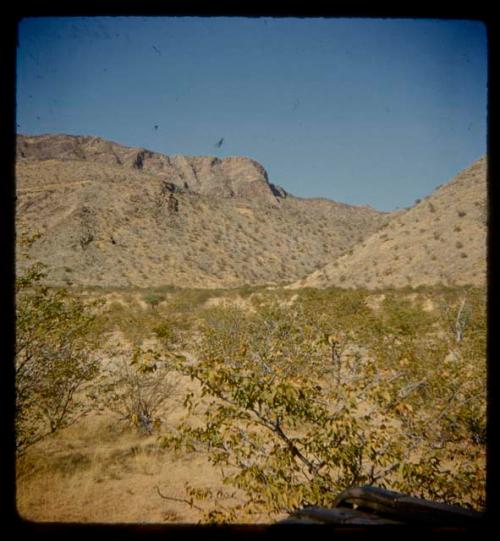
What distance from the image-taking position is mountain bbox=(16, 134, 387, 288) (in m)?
42.5

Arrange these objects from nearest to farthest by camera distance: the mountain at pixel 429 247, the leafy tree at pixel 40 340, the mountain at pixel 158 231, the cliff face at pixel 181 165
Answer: the leafy tree at pixel 40 340, the mountain at pixel 429 247, the mountain at pixel 158 231, the cliff face at pixel 181 165

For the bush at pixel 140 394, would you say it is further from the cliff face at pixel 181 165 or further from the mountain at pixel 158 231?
the cliff face at pixel 181 165

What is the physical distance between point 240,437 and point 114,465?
5630 millimetres

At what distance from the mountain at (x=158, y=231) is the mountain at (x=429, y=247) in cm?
744

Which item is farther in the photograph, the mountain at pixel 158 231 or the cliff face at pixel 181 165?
the cliff face at pixel 181 165

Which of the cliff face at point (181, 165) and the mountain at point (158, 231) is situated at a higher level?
the cliff face at point (181, 165)

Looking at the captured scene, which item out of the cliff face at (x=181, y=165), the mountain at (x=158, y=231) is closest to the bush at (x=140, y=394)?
the mountain at (x=158, y=231)

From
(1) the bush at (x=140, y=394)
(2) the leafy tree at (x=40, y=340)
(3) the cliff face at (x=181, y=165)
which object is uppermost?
(3) the cliff face at (x=181, y=165)

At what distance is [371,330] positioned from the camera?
908cm

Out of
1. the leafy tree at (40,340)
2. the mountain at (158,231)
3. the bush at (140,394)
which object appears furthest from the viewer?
the mountain at (158,231)

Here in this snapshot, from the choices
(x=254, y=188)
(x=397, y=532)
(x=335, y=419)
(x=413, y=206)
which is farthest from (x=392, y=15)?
(x=254, y=188)

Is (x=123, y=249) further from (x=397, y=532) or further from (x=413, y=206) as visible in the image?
(x=397, y=532)

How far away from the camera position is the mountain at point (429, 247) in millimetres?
30031

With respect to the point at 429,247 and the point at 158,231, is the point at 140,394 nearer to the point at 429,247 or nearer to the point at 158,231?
the point at 429,247
